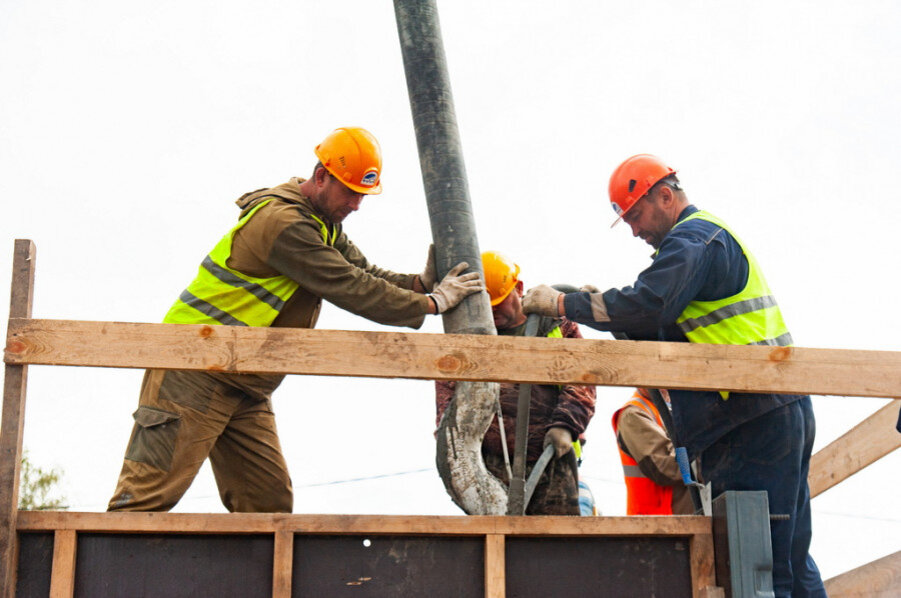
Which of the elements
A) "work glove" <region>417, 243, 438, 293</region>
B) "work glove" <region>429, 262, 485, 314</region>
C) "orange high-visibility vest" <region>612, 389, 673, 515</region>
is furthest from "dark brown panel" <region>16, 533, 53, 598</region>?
"orange high-visibility vest" <region>612, 389, 673, 515</region>

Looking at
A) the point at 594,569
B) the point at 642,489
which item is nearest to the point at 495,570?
the point at 594,569

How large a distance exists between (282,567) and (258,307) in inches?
63.6

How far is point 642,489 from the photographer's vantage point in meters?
6.24

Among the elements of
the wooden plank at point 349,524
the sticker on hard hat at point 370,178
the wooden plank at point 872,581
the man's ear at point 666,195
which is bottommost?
the wooden plank at point 872,581

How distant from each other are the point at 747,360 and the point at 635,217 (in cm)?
152

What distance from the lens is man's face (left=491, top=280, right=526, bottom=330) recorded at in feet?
21.1

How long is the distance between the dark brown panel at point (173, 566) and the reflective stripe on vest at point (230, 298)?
56.5 inches

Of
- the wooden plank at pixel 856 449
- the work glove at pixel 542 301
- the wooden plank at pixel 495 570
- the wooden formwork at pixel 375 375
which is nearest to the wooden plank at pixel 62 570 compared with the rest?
the wooden formwork at pixel 375 375

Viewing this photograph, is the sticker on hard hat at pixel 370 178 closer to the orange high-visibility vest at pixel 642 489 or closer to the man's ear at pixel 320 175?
the man's ear at pixel 320 175

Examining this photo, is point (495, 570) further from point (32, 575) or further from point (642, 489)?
point (642, 489)

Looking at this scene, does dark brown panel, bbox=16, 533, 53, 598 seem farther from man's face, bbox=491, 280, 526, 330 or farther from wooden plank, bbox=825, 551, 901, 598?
wooden plank, bbox=825, 551, 901, 598

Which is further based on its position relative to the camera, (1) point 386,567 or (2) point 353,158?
(2) point 353,158

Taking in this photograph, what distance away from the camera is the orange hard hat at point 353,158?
5176 millimetres

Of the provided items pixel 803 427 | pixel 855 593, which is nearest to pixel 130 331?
pixel 803 427
